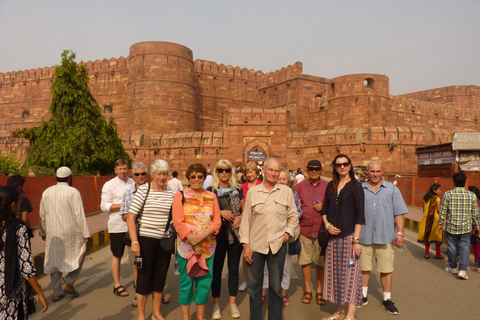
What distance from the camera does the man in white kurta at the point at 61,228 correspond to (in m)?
3.58

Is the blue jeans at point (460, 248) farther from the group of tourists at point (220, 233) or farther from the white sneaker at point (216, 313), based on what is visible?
the white sneaker at point (216, 313)

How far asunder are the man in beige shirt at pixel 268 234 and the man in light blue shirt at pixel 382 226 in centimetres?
108

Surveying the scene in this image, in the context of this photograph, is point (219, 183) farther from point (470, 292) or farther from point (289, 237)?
point (470, 292)

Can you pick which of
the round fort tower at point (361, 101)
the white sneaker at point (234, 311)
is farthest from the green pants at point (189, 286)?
the round fort tower at point (361, 101)

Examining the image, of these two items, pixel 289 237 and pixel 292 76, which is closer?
pixel 289 237

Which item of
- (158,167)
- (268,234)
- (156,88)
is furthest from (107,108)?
(268,234)

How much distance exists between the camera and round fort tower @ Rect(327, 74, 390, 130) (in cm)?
2478

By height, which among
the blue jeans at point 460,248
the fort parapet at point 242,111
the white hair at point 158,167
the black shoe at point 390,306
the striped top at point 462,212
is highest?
the fort parapet at point 242,111

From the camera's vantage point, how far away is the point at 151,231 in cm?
Answer: 292

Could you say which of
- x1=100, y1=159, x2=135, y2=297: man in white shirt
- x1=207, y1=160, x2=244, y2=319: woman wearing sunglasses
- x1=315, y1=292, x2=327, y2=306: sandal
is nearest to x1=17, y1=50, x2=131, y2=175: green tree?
x1=100, y1=159, x2=135, y2=297: man in white shirt

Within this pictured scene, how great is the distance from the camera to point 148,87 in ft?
90.5

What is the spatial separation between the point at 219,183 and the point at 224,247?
0.65 meters

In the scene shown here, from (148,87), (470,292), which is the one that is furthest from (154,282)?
(148,87)

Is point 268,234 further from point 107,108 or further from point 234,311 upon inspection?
point 107,108
